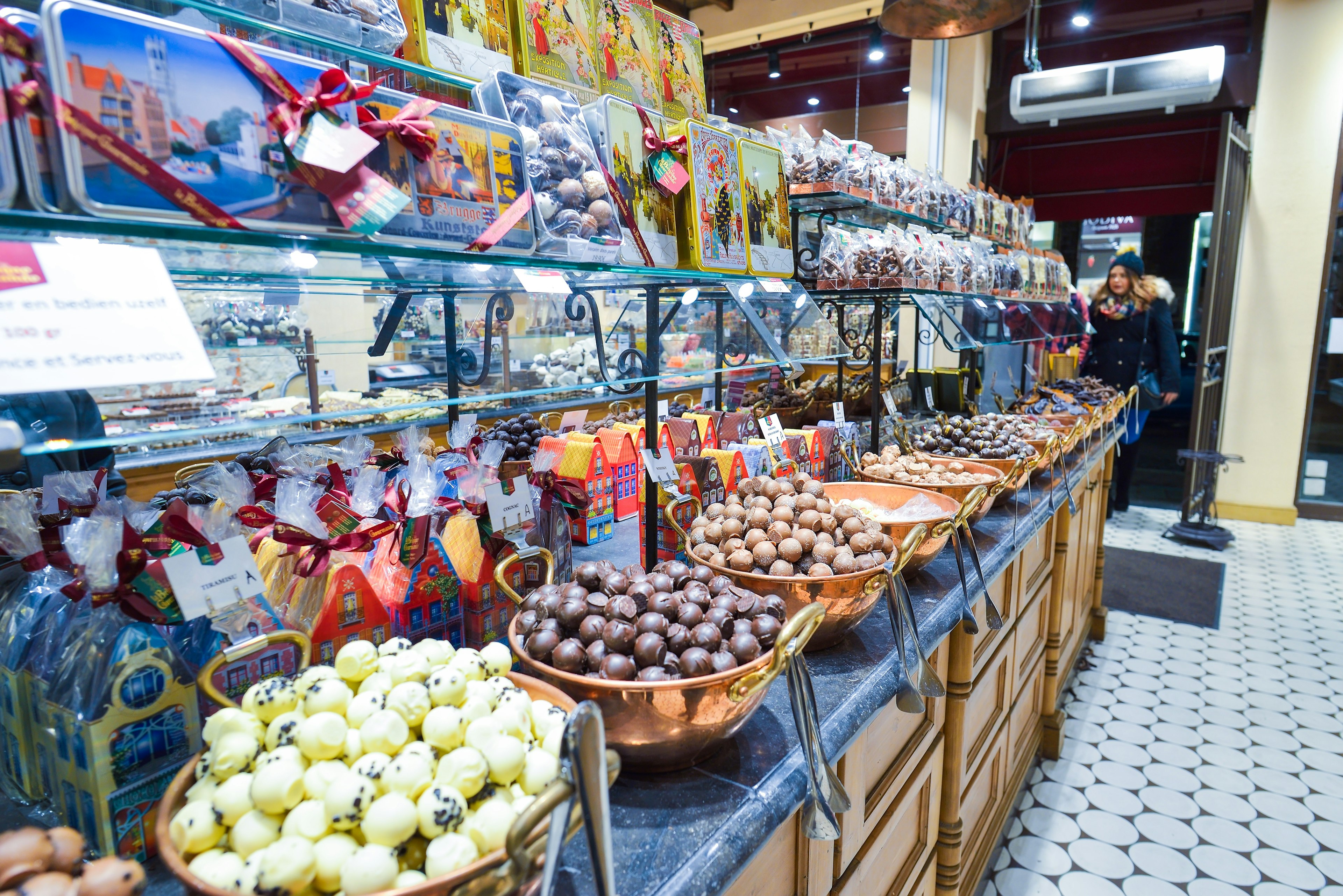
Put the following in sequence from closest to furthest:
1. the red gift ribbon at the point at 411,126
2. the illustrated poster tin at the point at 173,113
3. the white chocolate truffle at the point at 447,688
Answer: the illustrated poster tin at the point at 173,113 < the white chocolate truffle at the point at 447,688 < the red gift ribbon at the point at 411,126

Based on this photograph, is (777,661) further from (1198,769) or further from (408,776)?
(1198,769)

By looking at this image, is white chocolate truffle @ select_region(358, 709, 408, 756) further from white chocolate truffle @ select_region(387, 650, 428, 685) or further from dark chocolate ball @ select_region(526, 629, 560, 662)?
dark chocolate ball @ select_region(526, 629, 560, 662)

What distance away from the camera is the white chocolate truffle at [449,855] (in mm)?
608

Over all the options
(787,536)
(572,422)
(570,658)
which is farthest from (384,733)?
(572,422)

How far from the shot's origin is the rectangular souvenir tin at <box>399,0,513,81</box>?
119 centimetres

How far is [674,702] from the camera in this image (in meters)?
0.86

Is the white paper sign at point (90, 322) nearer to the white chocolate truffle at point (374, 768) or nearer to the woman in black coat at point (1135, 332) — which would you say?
the white chocolate truffle at point (374, 768)

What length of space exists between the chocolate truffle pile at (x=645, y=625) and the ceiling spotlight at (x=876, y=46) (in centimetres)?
618

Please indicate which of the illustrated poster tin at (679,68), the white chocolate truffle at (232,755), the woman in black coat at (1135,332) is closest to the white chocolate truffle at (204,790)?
the white chocolate truffle at (232,755)

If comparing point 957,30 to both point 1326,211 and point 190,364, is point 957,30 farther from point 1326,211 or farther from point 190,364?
point 1326,211

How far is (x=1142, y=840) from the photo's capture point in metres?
2.30

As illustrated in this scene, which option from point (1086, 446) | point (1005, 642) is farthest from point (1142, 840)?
point (1086, 446)

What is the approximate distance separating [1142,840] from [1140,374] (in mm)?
3988

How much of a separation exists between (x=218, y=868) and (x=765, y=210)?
1.64m
